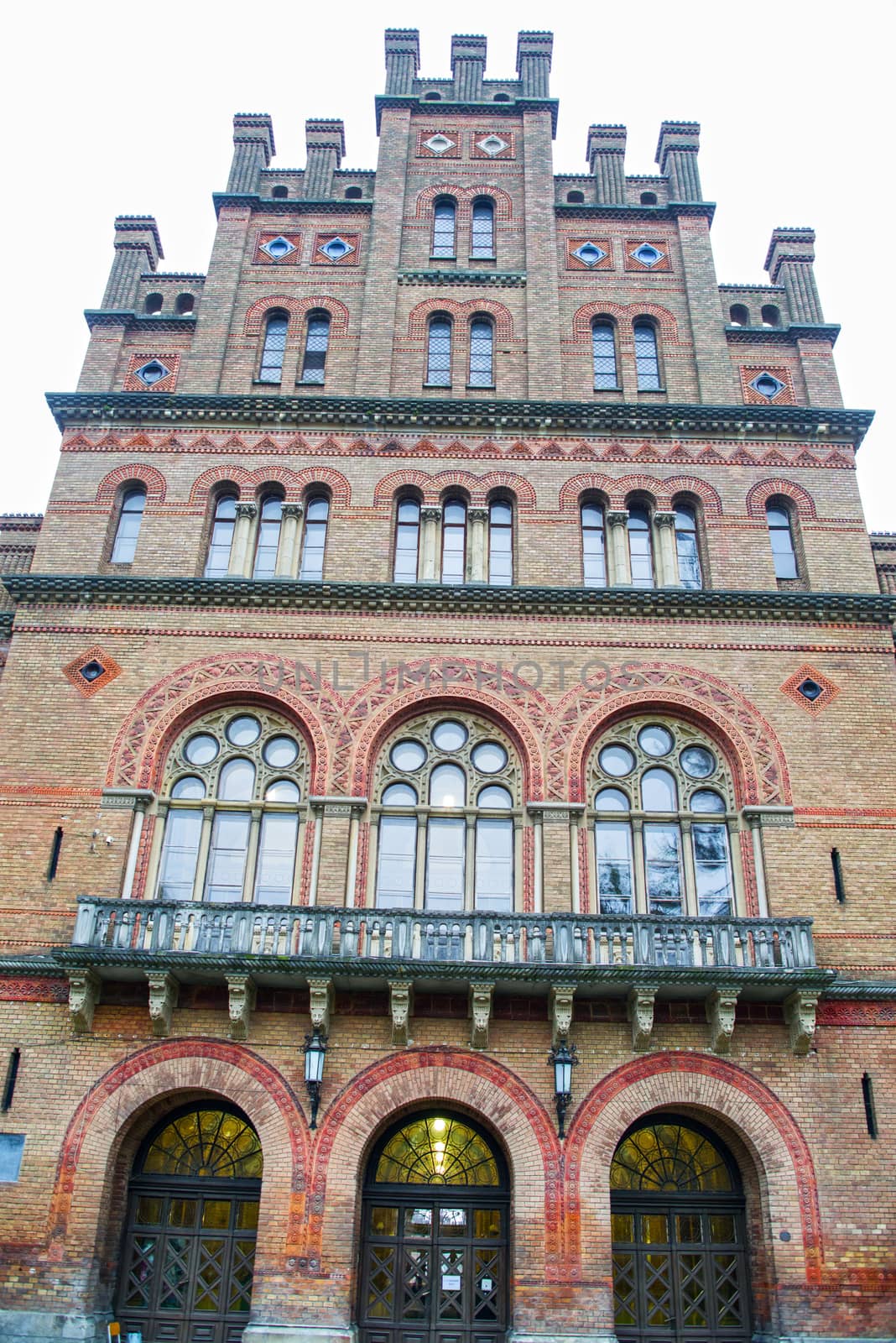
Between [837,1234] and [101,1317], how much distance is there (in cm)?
980

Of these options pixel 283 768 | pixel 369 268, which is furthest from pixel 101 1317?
pixel 369 268

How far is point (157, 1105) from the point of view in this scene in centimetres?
1538

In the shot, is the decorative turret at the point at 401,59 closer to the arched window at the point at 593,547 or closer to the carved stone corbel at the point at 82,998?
the arched window at the point at 593,547

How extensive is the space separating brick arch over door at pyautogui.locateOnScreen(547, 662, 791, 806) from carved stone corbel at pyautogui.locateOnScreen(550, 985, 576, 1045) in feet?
10.4

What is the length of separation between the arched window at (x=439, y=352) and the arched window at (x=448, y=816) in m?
7.25

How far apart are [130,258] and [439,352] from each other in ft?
22.4

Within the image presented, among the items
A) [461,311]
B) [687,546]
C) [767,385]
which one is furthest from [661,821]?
[461,311]

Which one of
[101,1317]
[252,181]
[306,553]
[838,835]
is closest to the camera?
[101,1317]

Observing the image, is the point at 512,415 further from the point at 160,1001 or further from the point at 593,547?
the point at 160,1001

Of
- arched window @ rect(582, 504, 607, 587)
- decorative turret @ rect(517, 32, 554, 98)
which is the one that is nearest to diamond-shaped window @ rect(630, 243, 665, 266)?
decorative turret @ rect(517, 32, 554, 98)

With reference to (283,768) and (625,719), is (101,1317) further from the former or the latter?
(625,719)

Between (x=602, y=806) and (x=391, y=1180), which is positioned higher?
(x=602, y=806)

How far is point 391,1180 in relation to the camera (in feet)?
50.3

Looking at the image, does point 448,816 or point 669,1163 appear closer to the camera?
point 669,1163
